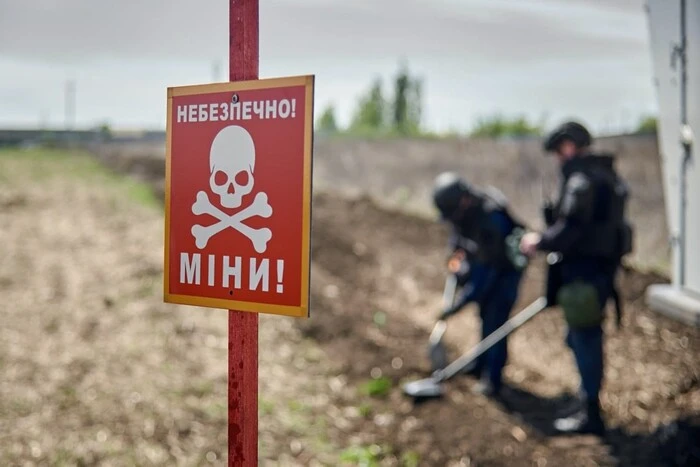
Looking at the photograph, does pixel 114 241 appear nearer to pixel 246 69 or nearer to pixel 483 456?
pixel 483 456

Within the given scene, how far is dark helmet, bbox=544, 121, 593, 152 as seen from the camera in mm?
5125

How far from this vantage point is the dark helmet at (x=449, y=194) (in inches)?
239

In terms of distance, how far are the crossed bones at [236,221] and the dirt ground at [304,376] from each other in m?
2.26

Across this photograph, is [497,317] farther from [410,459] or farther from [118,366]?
[118,366]

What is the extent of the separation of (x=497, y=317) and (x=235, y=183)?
4.33 meters

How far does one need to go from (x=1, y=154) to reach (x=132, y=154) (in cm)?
316

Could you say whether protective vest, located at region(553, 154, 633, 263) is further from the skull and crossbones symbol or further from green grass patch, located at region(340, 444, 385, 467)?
the skull and crossbones symbol

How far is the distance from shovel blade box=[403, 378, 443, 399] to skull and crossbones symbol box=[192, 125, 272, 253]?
372 cm

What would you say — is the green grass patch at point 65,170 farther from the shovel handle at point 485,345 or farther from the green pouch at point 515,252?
the green pouch at point 515,252

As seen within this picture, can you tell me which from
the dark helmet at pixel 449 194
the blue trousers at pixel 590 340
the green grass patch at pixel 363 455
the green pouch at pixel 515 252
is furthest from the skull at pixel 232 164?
the green pouch at pixel 515 252

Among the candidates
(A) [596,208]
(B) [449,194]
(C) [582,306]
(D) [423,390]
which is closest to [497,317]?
(D) [423,390]

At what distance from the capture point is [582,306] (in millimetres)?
4977

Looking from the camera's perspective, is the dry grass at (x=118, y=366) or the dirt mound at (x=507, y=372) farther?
the dirt mound at (x=507, y=372)

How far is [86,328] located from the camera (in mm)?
6281
